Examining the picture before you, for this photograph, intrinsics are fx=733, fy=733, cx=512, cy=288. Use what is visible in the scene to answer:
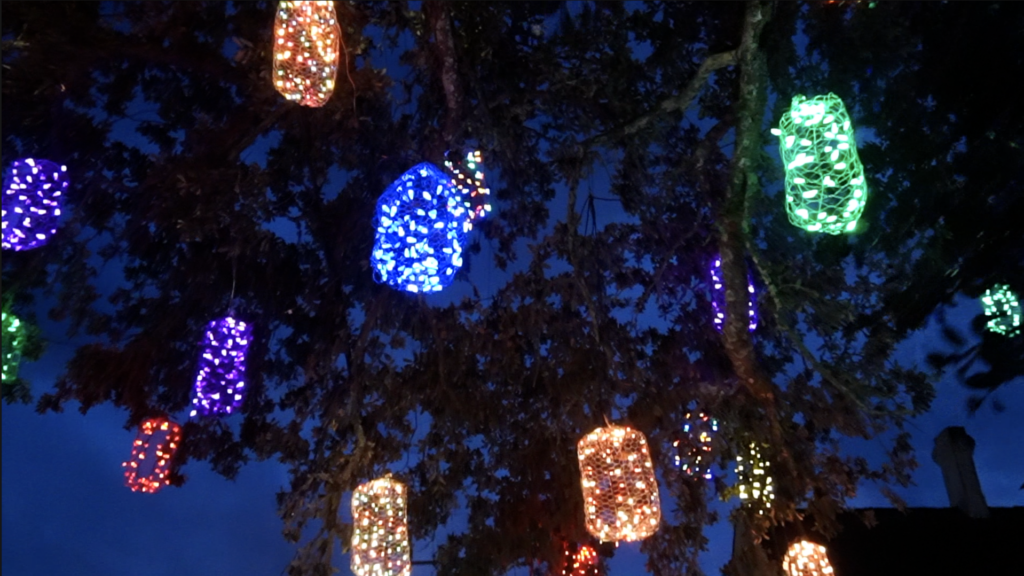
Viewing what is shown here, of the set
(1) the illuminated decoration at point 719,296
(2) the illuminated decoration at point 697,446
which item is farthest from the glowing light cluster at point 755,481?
(1) the illuminated decoration at point 719,296

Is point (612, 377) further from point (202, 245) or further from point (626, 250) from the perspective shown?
point (202, 245)

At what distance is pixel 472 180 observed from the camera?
4.09 meters

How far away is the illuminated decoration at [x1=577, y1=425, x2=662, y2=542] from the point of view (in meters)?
3.29

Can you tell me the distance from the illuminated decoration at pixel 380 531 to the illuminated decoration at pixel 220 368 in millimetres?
793

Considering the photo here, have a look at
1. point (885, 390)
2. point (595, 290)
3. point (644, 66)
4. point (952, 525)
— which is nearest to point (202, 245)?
point (595, 290)

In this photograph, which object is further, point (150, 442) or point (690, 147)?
point (690, 147)

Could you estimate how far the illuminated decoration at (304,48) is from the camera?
2572mm

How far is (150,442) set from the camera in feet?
12.6

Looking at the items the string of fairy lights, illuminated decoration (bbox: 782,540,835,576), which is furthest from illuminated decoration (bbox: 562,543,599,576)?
illuminated decoration (bbox: 782,540,835,576)

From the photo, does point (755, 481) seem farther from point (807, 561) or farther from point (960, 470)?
point (960, 470)

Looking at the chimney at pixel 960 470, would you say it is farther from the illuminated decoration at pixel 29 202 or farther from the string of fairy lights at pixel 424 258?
the illuminated decoration at pixel 29 202

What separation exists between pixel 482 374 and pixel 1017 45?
3662mm

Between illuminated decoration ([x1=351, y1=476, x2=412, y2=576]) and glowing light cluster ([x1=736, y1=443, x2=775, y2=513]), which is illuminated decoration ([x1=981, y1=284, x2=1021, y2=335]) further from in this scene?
illuminated decoration ([x1=351, y1=476, x2=412, y2=576])

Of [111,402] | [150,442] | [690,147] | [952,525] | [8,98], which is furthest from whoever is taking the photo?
[952,525]
